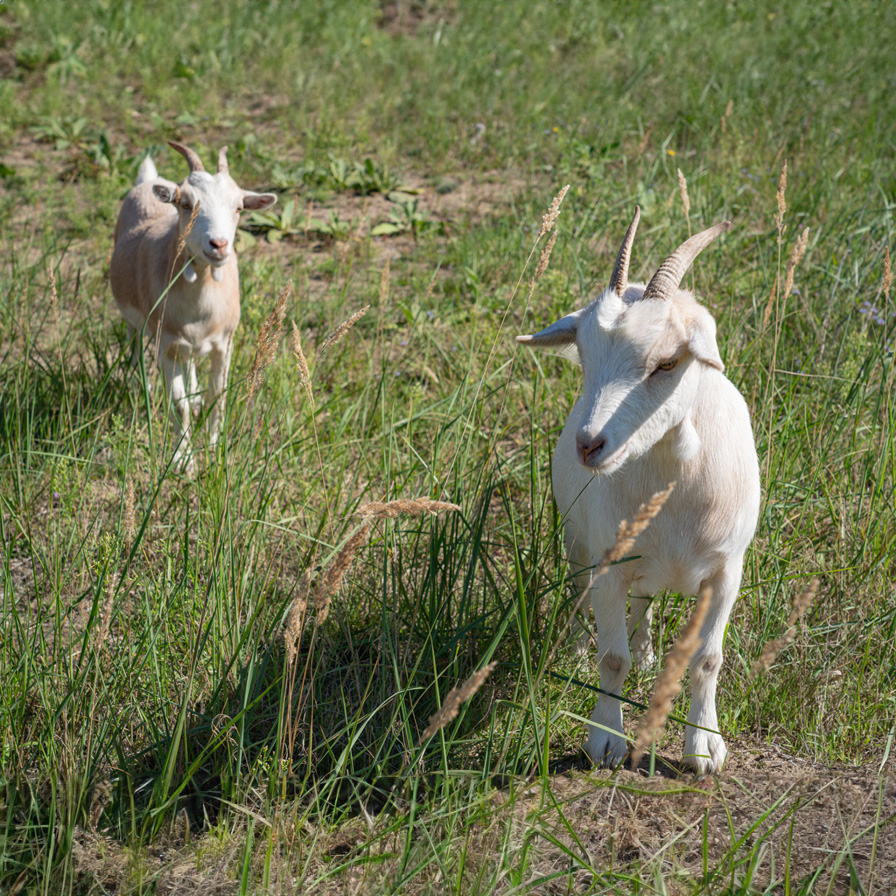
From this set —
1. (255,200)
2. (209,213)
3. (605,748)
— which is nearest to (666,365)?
(605,748)

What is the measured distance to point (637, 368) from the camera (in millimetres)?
2232

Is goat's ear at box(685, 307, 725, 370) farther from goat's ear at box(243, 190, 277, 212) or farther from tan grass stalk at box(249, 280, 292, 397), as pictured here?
goat's ear at box(243, 190, 277, 212)

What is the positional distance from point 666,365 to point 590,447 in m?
0.32

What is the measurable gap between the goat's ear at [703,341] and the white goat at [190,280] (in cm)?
242

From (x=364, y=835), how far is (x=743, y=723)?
130cm

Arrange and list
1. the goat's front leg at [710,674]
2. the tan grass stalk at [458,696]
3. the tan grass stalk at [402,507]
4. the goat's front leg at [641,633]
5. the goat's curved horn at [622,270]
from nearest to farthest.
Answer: the tan grass stalk at [458,696] < the tan grass stalk at [402,507] < the goat's curved horn at [622,270] < the goat's front leg at [710,674] < the goat's front leg at [641,633]

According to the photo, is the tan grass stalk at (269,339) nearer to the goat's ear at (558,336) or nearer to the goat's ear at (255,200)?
the goat's ear at (558,336)

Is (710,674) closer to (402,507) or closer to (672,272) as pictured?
(672,272)

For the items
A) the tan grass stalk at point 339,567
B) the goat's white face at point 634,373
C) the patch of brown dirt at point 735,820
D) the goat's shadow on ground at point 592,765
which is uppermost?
the goat's white face at point 634,373

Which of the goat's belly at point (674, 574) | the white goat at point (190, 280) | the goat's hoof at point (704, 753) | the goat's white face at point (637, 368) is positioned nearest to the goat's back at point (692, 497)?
the goat's belly at point (674, 574)

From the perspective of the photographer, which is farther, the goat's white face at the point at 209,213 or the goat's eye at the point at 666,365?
the goat's white face at the point at 209,213

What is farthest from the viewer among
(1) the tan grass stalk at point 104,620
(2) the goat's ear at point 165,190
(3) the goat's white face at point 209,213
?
(2) the goat's ear at point 165,190

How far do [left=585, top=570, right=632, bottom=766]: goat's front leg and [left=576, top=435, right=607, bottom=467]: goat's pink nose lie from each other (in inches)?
23.8

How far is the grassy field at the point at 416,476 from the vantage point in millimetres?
2311
